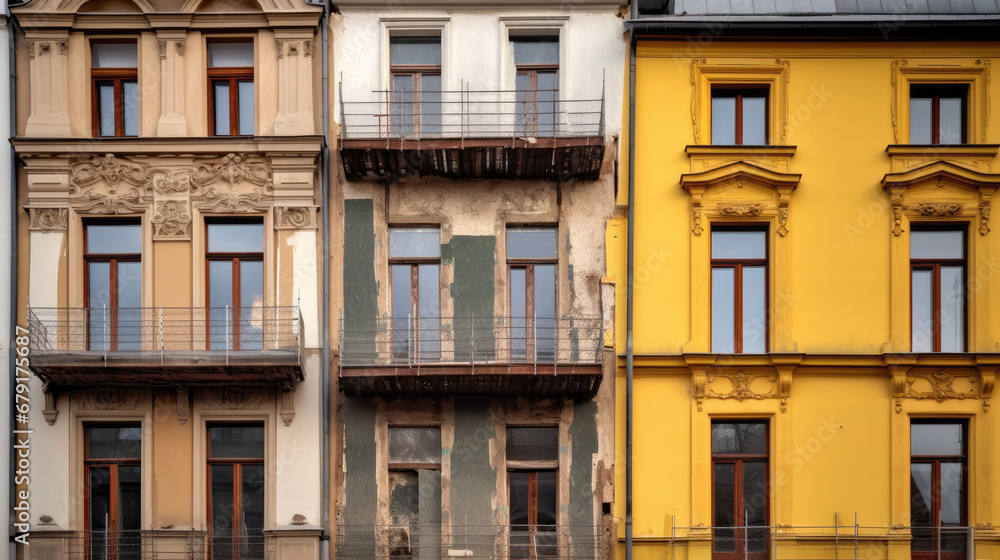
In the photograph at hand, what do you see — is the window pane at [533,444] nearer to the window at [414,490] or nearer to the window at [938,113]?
the window at [414,490]

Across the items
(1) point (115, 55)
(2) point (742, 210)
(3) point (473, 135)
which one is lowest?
(2) point (742, 210)

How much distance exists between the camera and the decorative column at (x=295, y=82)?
14609 mm

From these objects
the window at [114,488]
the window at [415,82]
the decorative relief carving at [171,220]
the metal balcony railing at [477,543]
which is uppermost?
the window at [415,82]

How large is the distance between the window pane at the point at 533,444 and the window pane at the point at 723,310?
9.99 feet

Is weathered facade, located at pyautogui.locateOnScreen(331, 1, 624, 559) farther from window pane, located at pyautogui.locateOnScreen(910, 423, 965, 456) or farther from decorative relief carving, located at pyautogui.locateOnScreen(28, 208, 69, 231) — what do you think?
window pane, located at pyautogui.locateOnScreen(910, 423, 965, 456)

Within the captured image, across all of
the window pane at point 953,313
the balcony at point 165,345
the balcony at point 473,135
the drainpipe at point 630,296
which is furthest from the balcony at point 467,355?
the window pane at point 953,313

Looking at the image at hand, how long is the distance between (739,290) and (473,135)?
5.08 metres

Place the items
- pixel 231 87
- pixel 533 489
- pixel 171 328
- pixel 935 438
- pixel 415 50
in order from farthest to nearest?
pixel 415 50 → pixel 231 87 → pixel 935 438 → pixel 533 489 → pixel 171 328

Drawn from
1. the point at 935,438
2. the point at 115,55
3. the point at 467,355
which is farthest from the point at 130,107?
the point at 935,438

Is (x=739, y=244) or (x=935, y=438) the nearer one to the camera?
(x=935, y=438)

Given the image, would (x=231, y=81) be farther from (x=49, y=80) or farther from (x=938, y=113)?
(x=938, y=113)

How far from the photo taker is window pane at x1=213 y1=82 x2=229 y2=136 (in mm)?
14984

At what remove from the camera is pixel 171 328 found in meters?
14.4

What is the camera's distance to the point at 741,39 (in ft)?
48.9
